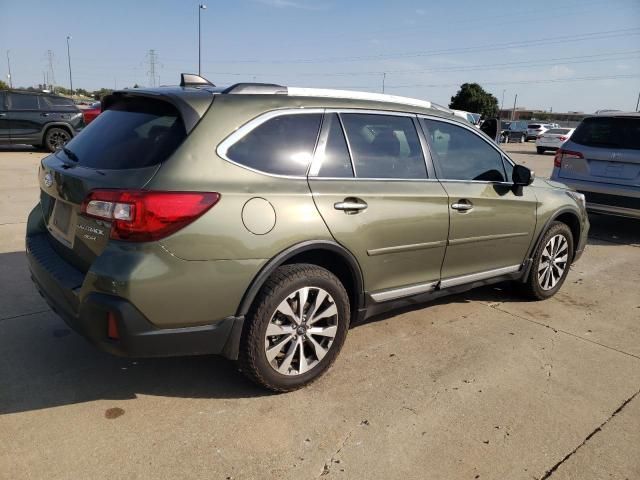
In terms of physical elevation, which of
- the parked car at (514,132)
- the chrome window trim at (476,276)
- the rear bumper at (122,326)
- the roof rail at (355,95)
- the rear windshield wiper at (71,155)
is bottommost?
the parked car at (514,132)

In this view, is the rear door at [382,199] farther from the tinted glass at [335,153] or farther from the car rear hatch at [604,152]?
the car rear hatch at [604,152]

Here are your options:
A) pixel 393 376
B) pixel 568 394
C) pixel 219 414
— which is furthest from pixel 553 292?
pixel 219 414

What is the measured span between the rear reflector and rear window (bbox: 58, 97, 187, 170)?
75 cm

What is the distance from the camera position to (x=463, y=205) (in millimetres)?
3742

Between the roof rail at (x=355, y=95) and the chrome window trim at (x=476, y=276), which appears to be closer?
the roof rail at (x=355, y=95)

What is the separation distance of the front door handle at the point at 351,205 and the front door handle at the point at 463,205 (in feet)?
2.87

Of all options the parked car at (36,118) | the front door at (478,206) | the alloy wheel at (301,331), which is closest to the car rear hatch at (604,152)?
the front door at (478,206)

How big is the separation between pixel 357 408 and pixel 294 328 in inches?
22.3

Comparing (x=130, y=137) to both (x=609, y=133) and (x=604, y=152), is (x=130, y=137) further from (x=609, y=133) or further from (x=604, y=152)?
(x=609, y=133)

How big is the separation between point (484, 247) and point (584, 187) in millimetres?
4323

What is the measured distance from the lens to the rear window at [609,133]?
6.95 metres

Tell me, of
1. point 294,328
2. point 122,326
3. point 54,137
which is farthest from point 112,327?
point 54,137

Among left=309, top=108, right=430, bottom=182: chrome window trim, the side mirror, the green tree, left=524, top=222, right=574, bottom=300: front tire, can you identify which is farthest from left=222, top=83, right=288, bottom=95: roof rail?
the green tree

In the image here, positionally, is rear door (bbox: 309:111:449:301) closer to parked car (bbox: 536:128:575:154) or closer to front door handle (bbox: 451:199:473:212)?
front door handle (bbox: 451:199:473:212)
